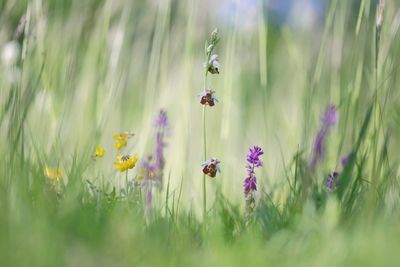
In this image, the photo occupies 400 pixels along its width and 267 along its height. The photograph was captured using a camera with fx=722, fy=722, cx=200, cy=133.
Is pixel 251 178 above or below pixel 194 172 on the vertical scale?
above

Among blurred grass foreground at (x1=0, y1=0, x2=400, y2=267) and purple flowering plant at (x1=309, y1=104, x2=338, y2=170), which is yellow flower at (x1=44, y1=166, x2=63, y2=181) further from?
purple flowering plant at (x1=309, y1=104, x2=338, y2=170)

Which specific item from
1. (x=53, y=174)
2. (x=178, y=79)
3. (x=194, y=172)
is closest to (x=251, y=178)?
(x=53, y=174)

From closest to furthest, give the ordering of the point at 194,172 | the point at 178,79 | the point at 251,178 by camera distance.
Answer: the point at 251,178 < the point at 194,172 < the point at 178,79

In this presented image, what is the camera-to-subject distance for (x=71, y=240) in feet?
3.59

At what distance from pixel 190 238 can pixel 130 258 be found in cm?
23

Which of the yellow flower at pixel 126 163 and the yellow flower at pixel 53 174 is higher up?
the yellow flower at pixel 126 163

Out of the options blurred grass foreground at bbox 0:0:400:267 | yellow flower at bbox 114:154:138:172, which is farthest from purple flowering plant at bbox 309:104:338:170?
yellow flower at bbox 114:154:138:172

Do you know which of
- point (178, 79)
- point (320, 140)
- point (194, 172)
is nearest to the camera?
point (320, 140)

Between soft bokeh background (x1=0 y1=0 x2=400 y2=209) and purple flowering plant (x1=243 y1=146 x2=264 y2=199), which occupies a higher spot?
soft bokeh background (x1=0 y1=0 x2=400 y2=209)

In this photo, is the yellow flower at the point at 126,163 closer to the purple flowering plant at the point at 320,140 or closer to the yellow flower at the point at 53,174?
the yellow flower at the point at 53,174

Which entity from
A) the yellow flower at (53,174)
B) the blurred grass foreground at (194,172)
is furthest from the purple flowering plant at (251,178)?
the yellow flower at (53,174)

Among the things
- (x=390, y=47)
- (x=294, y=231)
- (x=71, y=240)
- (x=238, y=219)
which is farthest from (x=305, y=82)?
(x=71, y=240)

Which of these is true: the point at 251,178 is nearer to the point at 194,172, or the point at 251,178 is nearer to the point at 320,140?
the point at 320,140

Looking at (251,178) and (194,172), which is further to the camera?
(194,172)
